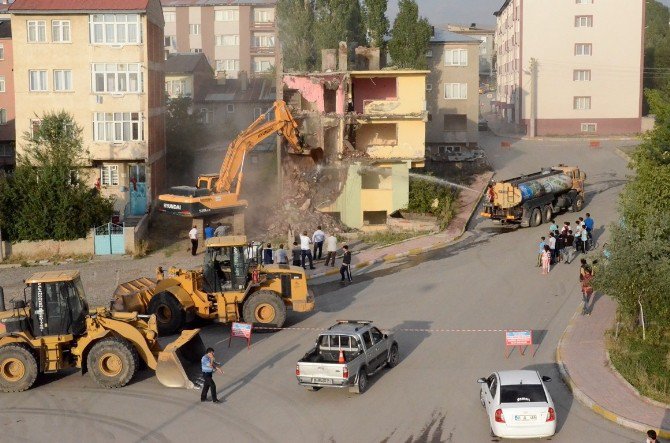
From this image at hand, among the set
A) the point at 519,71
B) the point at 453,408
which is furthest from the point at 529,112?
the point at 453,408

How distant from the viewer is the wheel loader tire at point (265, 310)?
2630 cm

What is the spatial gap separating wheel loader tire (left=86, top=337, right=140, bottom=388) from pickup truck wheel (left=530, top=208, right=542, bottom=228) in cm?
2412

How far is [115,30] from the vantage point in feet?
151

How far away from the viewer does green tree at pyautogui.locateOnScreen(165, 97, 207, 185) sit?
5653 centimetres

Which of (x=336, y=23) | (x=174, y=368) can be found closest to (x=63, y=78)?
(x=336, y=23)

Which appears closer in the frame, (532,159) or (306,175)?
(306,175)

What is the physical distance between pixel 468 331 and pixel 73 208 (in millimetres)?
19196

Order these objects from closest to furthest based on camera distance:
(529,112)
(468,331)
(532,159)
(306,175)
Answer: (468,331), (306,175), (532,159), (529,112)

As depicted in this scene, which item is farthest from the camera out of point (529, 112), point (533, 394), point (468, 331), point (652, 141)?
point (529, 112)

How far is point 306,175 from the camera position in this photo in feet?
147

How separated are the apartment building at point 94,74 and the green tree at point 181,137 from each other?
9349mm

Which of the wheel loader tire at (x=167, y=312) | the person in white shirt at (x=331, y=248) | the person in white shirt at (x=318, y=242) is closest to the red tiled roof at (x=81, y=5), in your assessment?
the person in white shirt at (x=318, y=242)

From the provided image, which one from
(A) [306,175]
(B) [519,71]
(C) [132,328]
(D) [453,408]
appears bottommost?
(D) [453,408]

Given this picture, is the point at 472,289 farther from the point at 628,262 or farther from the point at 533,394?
the point at 533,394
